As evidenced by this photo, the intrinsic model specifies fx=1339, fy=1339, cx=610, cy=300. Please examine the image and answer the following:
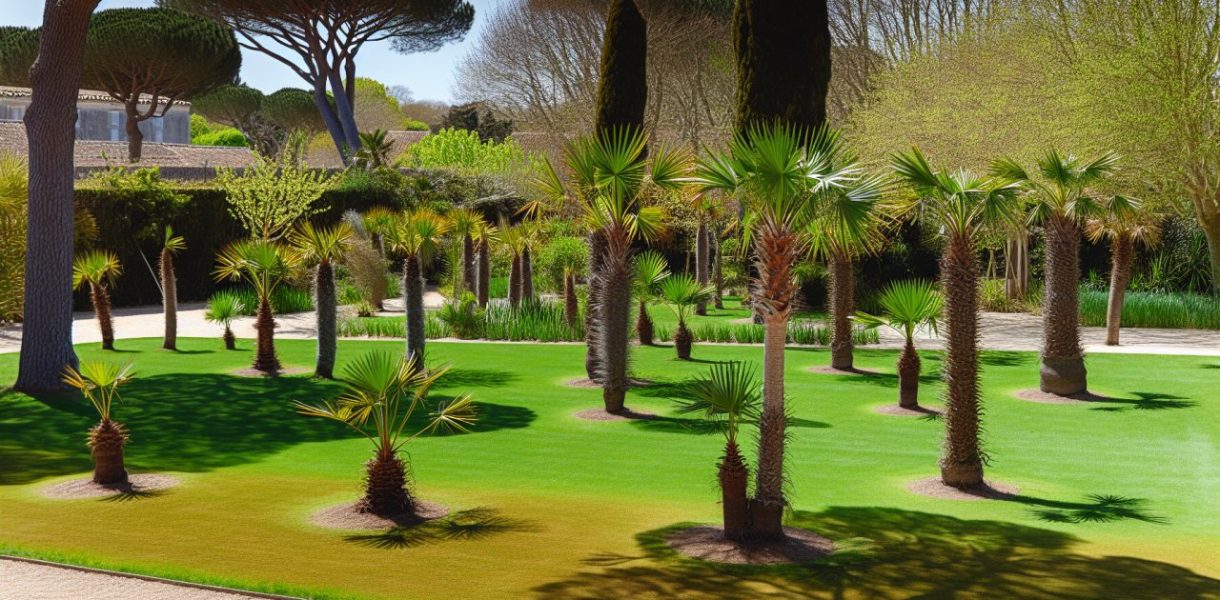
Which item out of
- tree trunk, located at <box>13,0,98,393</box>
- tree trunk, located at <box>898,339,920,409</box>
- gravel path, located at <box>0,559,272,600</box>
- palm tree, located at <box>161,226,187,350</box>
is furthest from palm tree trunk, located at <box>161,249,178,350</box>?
gravel path, located at <box>0,559,272,600</box>

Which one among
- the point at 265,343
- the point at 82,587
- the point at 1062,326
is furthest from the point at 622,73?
the point at 82,587

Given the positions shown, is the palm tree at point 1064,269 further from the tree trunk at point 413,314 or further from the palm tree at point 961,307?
the tree trunk at point 413,314

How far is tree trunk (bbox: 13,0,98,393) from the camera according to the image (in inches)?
674

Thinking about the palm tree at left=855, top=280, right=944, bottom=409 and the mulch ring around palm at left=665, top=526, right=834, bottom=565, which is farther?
the palm tree at left=855, top=280, right=944, bottom=409

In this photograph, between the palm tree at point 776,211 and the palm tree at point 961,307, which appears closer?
the palm tree at point 776,211

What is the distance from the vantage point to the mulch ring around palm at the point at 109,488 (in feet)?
35.8

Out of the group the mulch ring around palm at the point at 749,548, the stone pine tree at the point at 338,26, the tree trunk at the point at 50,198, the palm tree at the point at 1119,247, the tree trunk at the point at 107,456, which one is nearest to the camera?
the mulch ring around palm at the point at 749,548

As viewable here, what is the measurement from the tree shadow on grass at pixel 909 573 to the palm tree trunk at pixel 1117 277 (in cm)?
1199

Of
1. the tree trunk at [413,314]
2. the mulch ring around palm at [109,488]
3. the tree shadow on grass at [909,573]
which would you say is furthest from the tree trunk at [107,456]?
the tree trunk at [413,314]

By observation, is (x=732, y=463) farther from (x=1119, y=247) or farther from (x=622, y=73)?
(x=622, y=73)

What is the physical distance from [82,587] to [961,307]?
7.13 meters

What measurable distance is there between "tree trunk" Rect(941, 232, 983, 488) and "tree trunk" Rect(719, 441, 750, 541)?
106 inches

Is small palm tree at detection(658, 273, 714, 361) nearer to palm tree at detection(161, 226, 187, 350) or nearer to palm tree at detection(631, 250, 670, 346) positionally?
palm tree at detection(631, 250, 670, 346)

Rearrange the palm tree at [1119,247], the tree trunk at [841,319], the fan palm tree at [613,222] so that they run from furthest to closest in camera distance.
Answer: the tree trunk at [841,319], the palm tree at [1119,247], the fan palm tree at [613,222]
